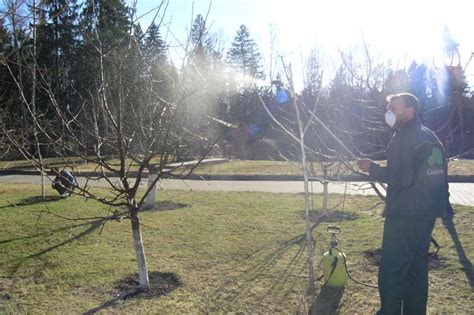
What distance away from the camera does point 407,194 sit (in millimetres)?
3369

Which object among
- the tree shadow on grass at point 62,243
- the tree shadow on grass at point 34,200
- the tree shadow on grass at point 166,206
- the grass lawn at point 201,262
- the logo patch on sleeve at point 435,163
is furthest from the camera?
the tree shadow on grass at point 34,200

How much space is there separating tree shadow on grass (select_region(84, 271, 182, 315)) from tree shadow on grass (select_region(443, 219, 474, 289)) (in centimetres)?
317

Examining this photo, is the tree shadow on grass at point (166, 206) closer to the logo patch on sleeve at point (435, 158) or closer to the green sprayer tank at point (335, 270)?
the green sprayer tank at point (335, 270)

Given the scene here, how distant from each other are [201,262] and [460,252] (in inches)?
133

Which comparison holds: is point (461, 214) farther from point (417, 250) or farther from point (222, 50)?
point (222, 50)

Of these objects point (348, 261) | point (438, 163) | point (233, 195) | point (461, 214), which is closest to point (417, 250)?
point (438, 163)

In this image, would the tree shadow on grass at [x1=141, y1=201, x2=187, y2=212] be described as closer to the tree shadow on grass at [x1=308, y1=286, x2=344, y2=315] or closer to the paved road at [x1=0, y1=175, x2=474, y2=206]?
the paved road at [x1=0, y1=175, x2=474, y2=206]

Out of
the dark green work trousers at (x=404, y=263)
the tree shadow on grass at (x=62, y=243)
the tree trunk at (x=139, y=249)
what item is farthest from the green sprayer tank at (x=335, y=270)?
the tree shadow on grass at (x=62, y=243)

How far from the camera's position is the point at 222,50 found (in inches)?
179

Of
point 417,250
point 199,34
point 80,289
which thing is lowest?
point 80,289

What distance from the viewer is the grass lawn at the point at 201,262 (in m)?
4.37

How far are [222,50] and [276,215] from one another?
4.86 m

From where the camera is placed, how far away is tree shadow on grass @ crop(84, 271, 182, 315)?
176 inches

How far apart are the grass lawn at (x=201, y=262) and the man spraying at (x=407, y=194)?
798 mm
